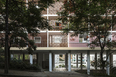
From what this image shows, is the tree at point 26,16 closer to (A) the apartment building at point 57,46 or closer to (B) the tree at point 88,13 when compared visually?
(B) the tree at point 88,13

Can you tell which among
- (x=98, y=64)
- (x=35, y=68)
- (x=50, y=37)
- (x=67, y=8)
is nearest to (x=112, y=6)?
(x=67, y=8)

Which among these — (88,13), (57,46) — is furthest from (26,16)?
(57,46)

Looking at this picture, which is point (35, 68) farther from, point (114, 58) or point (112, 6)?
point (114, 58)

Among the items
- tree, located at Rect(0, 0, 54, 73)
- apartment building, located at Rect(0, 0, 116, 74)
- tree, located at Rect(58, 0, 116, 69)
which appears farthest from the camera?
apartment building, located at Rect(0, 0, 116, 74)

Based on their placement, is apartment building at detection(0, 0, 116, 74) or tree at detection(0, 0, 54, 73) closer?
tree at detection(0, 0, 54, 73)

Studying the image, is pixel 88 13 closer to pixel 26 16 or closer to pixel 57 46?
pixel 26 16

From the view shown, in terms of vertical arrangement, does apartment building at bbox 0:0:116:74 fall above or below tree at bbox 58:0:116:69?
below

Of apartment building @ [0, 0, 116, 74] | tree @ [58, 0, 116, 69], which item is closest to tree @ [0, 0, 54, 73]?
tree @ [58, 0, 116, 69]

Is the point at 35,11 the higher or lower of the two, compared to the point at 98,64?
higher

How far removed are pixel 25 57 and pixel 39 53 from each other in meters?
2.18

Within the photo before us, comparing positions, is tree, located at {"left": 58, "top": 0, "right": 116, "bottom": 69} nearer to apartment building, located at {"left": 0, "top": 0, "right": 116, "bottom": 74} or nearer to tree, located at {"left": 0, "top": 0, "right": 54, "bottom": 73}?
tree, located at {"left": 0, "top": 0, "right": 54, "bottom": 73}

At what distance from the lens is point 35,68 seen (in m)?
12.4

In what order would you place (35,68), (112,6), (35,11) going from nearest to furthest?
1. (35,11)
2. (112,6)
3. (35,68)

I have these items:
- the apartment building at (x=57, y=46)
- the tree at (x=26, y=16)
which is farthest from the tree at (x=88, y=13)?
the apartment building at (x=57, y=46)
